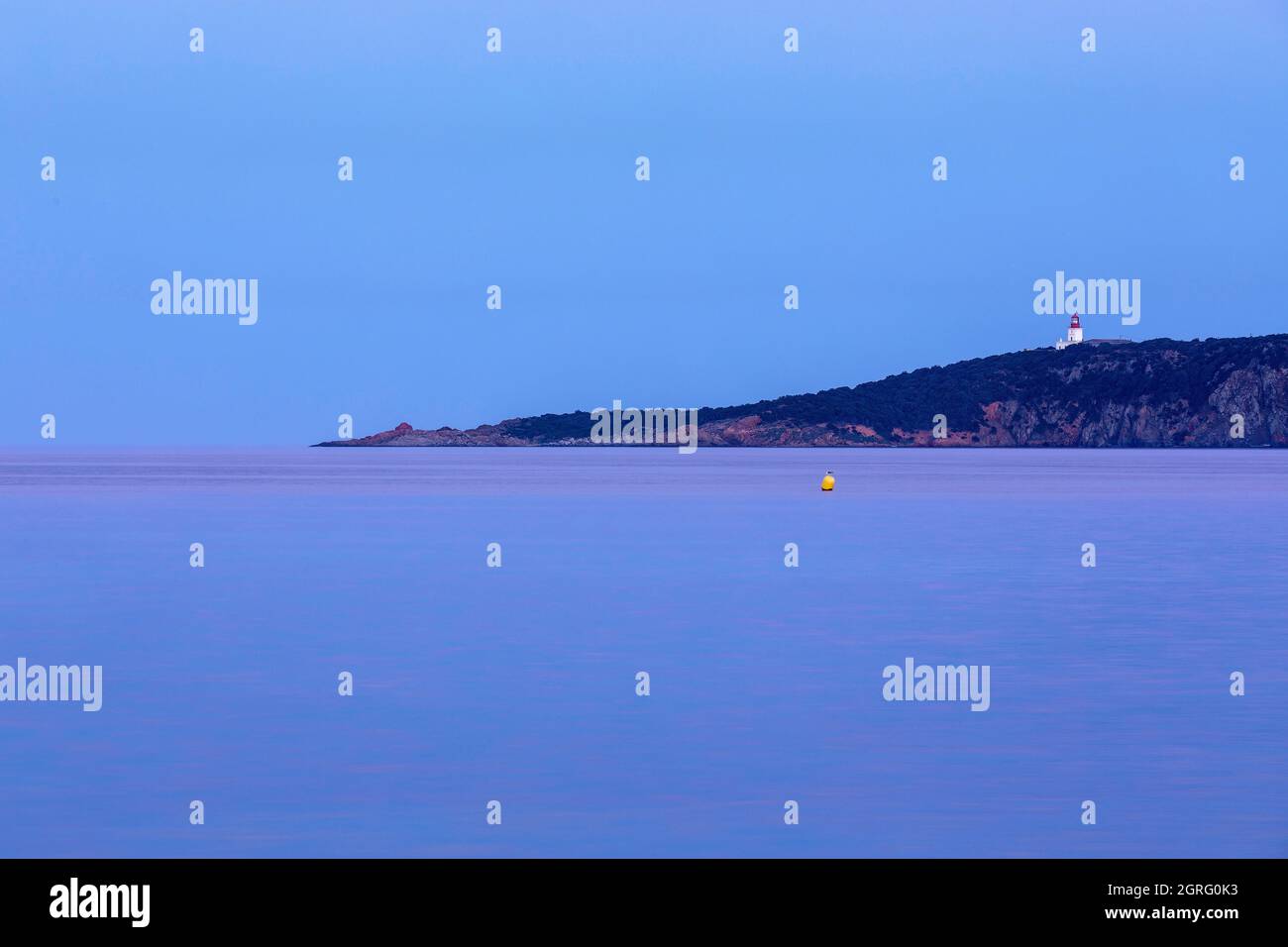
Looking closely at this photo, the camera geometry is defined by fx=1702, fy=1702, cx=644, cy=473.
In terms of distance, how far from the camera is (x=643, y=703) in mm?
18969

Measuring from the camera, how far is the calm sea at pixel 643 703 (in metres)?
13.4

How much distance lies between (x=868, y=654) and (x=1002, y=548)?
67.2 ft

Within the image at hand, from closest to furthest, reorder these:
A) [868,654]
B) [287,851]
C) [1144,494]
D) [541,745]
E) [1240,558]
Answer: [287,851]
[541,745]
[868,654]
[1240,558]
[1144,494]

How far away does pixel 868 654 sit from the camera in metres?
22.9

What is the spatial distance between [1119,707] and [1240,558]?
883 inches

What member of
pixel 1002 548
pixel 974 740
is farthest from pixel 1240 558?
pixel 974 740

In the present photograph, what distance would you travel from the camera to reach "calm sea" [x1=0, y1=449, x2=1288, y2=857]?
528 inches

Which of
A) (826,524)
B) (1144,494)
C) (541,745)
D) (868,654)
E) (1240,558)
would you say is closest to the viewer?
(541,745)
